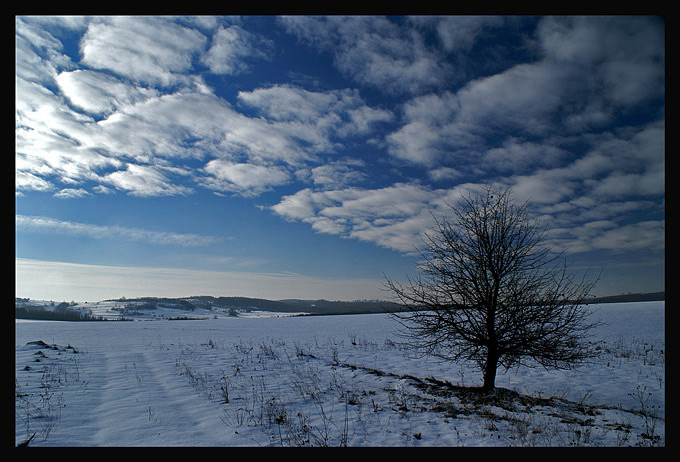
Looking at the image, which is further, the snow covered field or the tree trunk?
the tree trunk

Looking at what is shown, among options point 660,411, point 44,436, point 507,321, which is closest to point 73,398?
point 44,436

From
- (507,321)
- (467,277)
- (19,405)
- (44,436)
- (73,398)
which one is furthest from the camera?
(467,277)

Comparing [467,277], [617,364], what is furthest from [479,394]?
[617,364]

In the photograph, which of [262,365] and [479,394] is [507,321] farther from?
[262,365]

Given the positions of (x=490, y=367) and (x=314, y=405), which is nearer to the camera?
(x=314, y=405)

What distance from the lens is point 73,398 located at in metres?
8.42

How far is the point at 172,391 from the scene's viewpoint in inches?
383

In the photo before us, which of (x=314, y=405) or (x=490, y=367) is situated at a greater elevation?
(x=490, y=367)

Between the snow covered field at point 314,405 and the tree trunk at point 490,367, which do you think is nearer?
the snow covered field at point 314,405

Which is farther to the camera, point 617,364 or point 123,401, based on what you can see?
point 617,364
